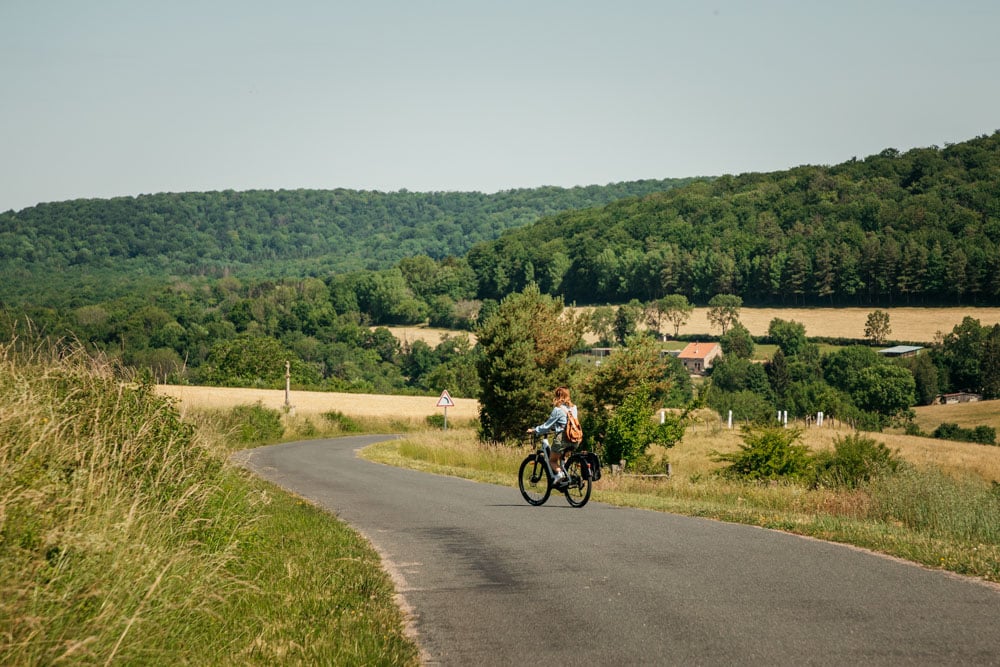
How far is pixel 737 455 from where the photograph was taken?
27.1 meters

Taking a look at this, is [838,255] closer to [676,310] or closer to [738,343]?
[676,310]

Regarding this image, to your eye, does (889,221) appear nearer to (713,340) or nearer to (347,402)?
(713,340)

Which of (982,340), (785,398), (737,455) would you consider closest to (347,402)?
(737,455)

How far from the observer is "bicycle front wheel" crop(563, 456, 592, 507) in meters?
15.5

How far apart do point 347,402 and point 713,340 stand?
3738 inches

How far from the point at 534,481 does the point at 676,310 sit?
15894cm

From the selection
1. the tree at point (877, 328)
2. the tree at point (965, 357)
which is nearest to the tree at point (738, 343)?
the tree at point (877, 328)

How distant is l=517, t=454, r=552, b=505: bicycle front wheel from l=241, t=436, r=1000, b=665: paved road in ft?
7.38

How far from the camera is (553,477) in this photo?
15.7m

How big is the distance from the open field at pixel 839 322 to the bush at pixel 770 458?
11816cm

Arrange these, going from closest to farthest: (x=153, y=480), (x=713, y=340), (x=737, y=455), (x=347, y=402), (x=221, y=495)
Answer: (x=153, y=480)
(x=221, y=495)
(x=737, y=455)
(x=347, y=402)
(x=713, y=340)

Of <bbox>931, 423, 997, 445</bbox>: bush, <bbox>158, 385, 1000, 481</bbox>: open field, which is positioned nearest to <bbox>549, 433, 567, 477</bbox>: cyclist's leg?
<bbox>158, 385, 1000, 481</bbox>: open field

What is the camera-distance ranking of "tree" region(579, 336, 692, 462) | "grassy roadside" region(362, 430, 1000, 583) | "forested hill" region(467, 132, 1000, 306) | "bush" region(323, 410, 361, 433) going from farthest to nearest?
"forested hill" region(467, 132, 1000, 306) → "bush" region(323, 410, 361, 433) → "tree" region(579, 336, 692, 462) → "grassy roadside" region(362, 430, 1000, 583)

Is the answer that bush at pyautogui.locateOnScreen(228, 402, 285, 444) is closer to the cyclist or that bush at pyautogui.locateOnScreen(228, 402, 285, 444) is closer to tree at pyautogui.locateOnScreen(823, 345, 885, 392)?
the cyclist
